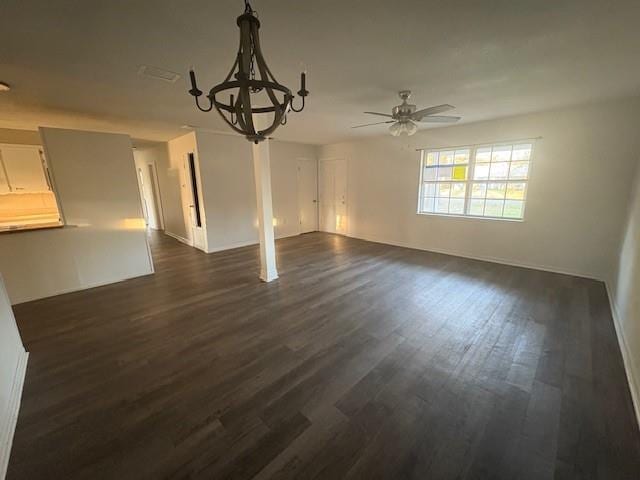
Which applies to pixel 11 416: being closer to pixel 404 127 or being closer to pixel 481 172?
pixel 404 127

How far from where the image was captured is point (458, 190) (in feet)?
16.5

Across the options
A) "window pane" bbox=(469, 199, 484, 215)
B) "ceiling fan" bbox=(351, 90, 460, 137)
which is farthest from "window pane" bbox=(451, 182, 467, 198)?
"ceiling fan" bbox=(351, 90, 460, 137)

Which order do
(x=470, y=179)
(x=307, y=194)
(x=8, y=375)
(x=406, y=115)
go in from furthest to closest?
(x=307, y=194) < (x=470, y=179) < (x=406, y=115) < (x=8, y=375)

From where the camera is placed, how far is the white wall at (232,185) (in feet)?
17.2

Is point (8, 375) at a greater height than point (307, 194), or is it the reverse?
Answer: point (307, 194)

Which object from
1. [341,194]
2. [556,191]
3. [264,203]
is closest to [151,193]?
[341,194]

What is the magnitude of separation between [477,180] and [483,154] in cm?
Result: 47

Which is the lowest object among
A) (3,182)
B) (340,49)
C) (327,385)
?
(327,385)

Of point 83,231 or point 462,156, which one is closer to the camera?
point 83,231

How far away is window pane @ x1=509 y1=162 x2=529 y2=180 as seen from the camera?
166 inches

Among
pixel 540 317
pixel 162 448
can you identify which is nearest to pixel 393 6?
pixel 162 448

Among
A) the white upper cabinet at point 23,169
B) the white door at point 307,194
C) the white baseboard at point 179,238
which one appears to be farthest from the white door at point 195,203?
the white door at point 307,194

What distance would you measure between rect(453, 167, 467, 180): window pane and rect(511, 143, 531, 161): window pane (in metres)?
0.76

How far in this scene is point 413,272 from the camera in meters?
4.24
